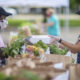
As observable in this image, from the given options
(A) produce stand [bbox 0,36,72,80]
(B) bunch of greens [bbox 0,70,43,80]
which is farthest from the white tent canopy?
(B) bunch of greens [bbox 0,70,43,80]

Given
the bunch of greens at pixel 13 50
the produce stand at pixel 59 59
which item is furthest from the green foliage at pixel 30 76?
the bunch of greens at pixel 13 50

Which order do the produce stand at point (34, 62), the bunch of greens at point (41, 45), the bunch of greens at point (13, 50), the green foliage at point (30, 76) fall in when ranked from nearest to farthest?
1. the green foliage at point (30, 76)
2. the produce stand at point (34, 62)
3. the bunch of greens at point (13, 50)
4. the bunch of greens at point (41, 45)

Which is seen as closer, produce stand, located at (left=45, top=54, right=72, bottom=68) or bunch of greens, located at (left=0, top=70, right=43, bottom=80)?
bunch of greens, located at (left=0, top=70, right=43, bottom=80)

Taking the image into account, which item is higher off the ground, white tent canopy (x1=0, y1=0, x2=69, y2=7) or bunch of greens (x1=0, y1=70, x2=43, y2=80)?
bunch of greens (x1=0, y1=70, x2=43, y2=80)

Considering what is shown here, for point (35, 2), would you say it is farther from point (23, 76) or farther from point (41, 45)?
point (23, 76)

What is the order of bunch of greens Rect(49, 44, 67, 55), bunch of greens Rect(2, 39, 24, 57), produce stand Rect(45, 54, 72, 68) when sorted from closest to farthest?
produce stand Rect(45, 54, 72, 68)
bunch of greens Rect(2, 39, 24, 57)
bunch of greens Rect(49, 44, 67, 55)

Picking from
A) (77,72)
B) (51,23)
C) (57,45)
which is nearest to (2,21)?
(57,45)

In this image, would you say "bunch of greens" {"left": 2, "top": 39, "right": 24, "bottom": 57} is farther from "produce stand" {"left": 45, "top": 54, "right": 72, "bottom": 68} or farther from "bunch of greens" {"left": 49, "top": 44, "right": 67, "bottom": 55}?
"bunch of greens" {"left": 49, "top": 44, "right": 67, "bottom": 55}

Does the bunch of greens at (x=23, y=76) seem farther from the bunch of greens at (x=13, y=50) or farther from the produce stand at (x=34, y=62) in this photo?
the bunch of greens at (x=13, y=50)

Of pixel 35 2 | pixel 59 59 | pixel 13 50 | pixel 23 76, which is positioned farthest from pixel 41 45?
pixel 35 2

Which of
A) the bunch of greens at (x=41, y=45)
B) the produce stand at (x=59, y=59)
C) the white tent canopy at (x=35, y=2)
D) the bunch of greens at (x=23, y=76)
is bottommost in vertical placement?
the white tent canopy at (x=35, y=2)

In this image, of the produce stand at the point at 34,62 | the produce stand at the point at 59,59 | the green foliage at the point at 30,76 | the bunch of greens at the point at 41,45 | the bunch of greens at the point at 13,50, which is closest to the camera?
the green foliage at the point at 30,76

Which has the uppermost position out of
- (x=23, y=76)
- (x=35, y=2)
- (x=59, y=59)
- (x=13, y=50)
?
(x=23, y=76)

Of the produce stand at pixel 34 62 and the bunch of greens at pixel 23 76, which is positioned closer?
the bunch of greens at pixel 23 76
